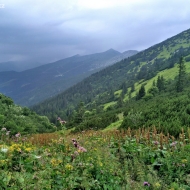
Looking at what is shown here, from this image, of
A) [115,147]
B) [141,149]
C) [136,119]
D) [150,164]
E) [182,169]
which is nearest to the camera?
[182,169]

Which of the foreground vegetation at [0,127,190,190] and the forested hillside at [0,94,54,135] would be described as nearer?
the foreground vegetation at [0,127,190,190]

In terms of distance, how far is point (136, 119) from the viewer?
19.9 m

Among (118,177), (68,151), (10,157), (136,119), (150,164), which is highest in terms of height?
(10,157)

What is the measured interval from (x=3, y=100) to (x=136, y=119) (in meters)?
38.8

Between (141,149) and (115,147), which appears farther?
(115,147)

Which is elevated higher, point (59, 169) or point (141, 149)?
point (59, 169)

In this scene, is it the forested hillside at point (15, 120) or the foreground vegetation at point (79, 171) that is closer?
the foreground vegetation at point (79, 171)

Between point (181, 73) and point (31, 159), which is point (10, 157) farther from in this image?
point (181, 73)

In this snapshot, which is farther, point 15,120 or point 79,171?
point 15,120

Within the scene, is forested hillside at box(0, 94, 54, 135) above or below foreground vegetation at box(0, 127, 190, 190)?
below

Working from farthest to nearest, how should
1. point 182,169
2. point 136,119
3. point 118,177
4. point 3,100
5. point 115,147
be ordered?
point 3,100
point 136,119
point 115,147
point 182,169
point 118,177

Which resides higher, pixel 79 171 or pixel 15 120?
pixel 79 171

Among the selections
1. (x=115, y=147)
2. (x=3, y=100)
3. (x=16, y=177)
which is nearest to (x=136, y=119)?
(x=115, y=147)

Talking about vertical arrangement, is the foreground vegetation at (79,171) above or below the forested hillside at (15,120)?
above
